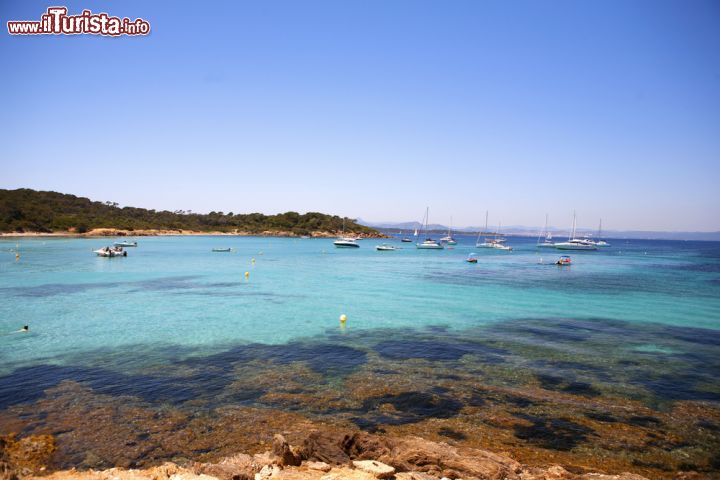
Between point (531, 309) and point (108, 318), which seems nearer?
point (108, 318)

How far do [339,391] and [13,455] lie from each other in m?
8.91

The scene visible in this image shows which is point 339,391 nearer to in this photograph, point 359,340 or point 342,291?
point 359,340

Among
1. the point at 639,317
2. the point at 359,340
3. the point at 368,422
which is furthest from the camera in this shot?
the point at 639,317

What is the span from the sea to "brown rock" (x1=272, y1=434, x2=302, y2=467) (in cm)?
201

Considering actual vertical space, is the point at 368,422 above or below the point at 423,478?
below

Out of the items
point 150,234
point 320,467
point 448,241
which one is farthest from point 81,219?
point 320,467

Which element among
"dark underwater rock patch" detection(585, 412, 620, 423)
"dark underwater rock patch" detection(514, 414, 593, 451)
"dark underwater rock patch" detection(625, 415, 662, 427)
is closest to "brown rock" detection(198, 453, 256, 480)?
"dark underwater rock patch" detection(514, 414, 593, 451)

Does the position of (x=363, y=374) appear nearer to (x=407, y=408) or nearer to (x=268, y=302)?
(x=407, y=408)

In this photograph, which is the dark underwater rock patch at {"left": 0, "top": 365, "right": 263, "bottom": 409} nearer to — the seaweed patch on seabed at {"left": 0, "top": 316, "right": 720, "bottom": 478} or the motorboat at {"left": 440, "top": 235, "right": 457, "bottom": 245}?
the seaweed patch on seabed at {"left": 0, "top": 316, "right": 720, "bottom": 478}

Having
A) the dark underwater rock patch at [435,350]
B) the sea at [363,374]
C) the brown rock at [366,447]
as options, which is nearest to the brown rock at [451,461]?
the brown rock at [366,447]

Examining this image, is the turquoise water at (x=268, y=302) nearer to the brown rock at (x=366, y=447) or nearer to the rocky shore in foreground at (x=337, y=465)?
the rocky shore in foreground at (x=337, y=465)

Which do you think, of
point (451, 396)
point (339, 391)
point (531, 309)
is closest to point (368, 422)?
point (339, 391)

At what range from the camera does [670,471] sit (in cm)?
1005

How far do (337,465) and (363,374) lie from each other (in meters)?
7.60
